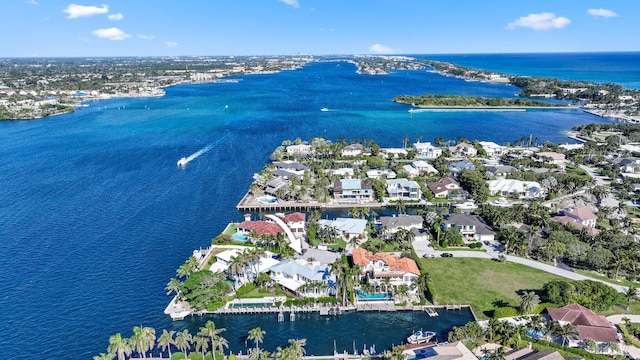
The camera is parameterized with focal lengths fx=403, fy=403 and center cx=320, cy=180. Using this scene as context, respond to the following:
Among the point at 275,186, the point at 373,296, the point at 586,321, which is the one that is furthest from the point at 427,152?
the point at 586,321

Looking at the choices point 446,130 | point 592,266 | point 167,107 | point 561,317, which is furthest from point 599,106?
point 167,107

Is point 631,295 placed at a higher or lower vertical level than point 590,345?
higher

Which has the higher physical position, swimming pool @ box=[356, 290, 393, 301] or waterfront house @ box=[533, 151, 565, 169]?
waterfront house @ box=[533, 151, 565, 169]

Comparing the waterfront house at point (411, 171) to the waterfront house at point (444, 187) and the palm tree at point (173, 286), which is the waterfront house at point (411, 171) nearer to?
the waterfront house at point (444, 187)

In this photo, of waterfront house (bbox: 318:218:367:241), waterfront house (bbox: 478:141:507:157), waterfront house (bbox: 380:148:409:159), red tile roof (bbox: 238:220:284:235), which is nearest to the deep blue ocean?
red tile roof (bbox: 238:220:284:235)

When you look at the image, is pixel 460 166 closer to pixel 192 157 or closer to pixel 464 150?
pixel 464 150

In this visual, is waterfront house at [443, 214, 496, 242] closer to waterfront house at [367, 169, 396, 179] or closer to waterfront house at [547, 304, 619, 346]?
waterfront house at [547, 304, 619, 346]
